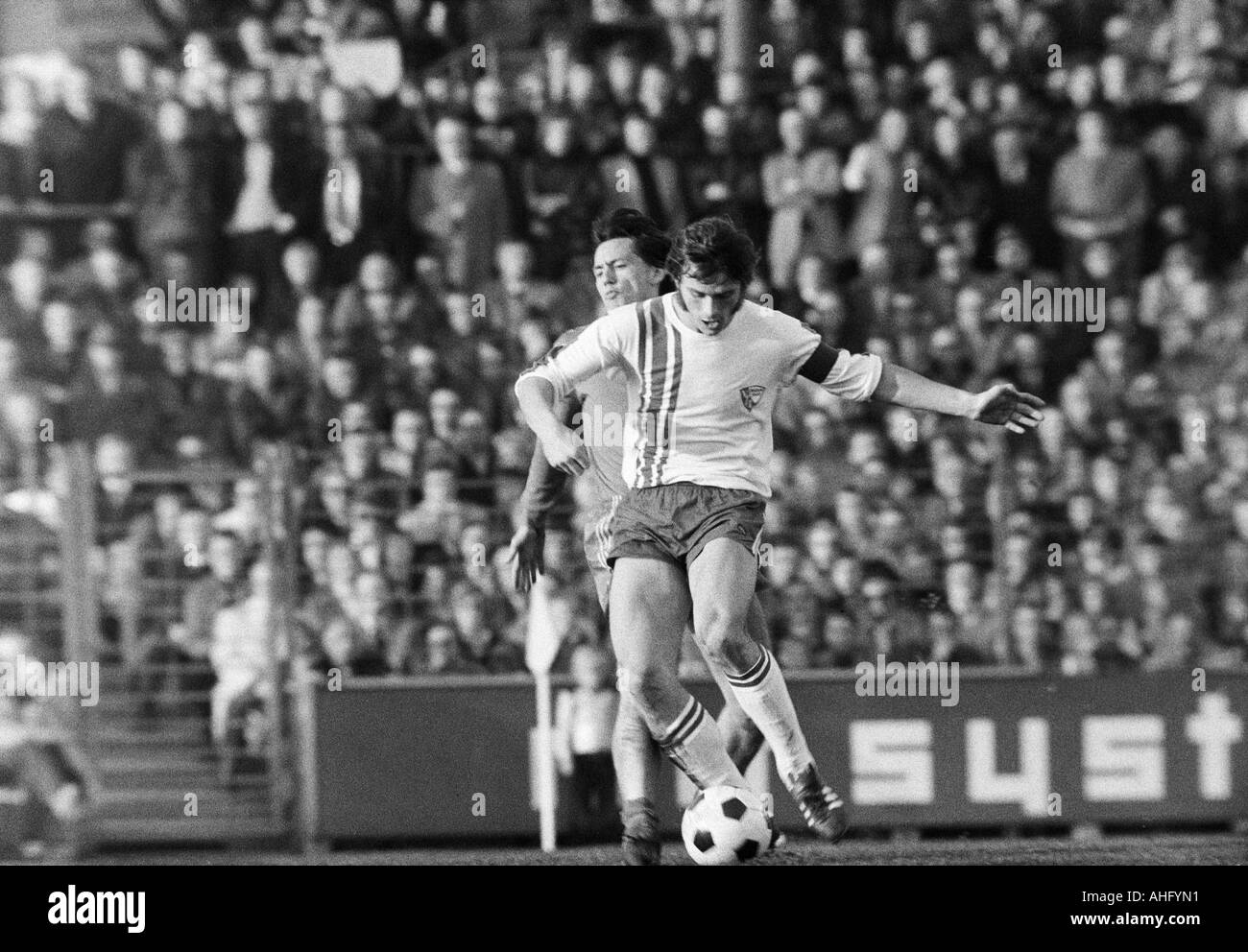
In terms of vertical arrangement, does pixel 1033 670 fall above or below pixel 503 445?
below

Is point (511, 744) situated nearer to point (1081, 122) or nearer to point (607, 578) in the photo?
point (607, 578)

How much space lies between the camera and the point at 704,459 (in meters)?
5.98

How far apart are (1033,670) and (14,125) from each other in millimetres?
4655

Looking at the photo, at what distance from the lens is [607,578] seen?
6375 millimetres

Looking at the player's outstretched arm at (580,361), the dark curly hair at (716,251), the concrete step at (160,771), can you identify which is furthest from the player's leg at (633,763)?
the concrete step at (160,771)

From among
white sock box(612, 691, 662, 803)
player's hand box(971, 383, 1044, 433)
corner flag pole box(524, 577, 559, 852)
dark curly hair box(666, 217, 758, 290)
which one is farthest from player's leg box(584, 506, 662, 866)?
corner flag pole box(524, 577, 559, 852)

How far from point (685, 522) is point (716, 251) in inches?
28.8

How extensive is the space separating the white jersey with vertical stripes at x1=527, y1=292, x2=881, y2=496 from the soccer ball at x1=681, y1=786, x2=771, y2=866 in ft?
2.72

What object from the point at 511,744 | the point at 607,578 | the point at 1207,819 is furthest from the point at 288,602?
the point at 1207,819

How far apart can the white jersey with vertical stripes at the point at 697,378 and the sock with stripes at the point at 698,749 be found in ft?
2.07

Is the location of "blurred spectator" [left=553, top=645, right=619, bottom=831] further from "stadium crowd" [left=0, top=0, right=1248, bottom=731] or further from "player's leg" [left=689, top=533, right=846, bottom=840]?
"player's leg" [left=689, top=533, right=846, bottom=840]

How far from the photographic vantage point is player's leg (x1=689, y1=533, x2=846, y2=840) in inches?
229

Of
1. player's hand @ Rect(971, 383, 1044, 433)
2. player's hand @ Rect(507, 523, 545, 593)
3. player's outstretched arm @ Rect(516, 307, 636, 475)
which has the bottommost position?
player's hand @ Rect(507, 523, 545, 593)

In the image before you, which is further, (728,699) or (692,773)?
(728,699)
